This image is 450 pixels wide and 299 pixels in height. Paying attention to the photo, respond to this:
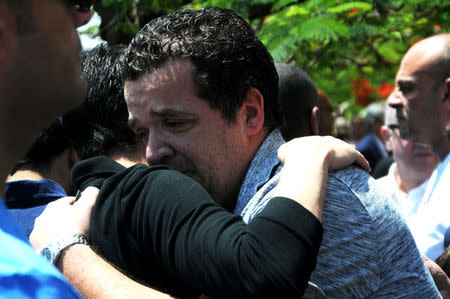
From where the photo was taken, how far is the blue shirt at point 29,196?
7.53ft

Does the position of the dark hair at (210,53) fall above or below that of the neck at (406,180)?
above

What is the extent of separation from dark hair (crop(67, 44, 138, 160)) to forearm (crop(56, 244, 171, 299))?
902 mm

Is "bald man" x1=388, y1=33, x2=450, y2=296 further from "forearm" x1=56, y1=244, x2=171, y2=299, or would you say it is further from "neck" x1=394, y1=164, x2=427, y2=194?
"forearm" x1=56, y1=244, x2=171, y2=299

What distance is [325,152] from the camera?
181 cm

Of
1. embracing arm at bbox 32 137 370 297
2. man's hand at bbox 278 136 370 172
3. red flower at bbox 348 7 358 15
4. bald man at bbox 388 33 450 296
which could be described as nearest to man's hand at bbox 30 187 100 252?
embracing arm at bbox 32 137 370 297

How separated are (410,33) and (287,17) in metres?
1.91

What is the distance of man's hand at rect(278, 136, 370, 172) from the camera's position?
1.80 metres

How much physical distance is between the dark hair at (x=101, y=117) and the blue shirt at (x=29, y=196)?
29 cm

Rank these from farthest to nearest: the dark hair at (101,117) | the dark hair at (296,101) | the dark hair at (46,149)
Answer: the dark hair at (296,101) < the dark hair at (46,149) < the dark hair at (101,117)

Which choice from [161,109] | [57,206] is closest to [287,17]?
[161,109]

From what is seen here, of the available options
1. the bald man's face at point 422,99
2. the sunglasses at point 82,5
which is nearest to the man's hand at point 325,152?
the sunglasses at point 82,5

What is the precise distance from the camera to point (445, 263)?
2.85m

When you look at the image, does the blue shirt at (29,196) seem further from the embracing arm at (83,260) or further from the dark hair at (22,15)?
the dark hair at (22,15)

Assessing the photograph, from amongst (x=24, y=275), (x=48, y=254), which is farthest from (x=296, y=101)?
(x=24, y=275)
